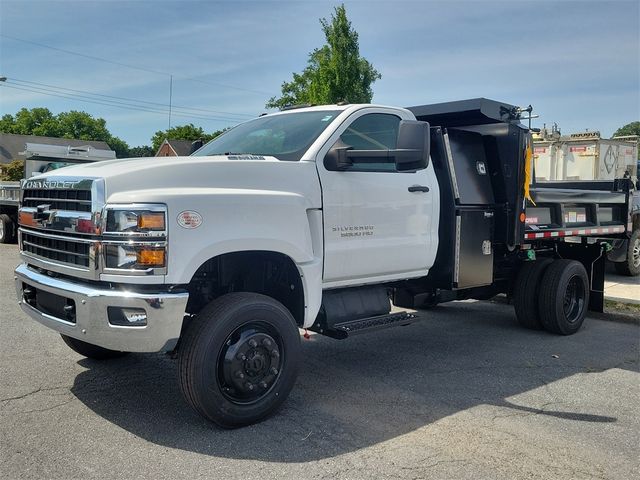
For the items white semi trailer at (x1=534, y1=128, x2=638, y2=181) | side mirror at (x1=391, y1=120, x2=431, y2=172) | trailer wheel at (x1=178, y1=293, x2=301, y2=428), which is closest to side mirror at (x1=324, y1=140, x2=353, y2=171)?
side mirror at (x1=391, y1=120, x2=431, y2=172)

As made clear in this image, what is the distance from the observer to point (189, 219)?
3752 millimetres

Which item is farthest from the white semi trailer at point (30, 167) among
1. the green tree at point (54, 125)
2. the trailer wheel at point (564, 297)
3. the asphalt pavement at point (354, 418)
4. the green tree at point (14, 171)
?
the green tree at point (54, 125)

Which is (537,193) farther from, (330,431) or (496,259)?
(330,431)

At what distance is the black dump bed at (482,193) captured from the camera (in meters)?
5.77

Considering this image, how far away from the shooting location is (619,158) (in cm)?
1480

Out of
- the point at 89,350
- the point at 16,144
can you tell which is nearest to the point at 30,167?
the point at 89,350

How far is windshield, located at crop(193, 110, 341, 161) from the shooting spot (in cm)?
478

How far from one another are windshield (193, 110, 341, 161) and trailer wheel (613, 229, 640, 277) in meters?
8.32

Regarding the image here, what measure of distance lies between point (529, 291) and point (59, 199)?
5271mm

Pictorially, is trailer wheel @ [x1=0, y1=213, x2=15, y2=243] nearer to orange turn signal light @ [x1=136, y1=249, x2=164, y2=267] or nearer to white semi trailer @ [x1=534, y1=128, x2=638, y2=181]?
white semi trailer @ [x1=534, y1=128, x2=638, y2=181]

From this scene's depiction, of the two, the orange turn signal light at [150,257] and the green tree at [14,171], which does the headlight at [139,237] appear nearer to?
the orange turn signal light at [150,257]

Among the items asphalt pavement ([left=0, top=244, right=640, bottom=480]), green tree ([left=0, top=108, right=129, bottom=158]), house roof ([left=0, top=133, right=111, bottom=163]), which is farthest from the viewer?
green tree ([left=0, top=108, right=129, bottom=158])

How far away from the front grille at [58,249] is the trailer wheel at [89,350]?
963mm

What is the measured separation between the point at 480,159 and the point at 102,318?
4213 mm
